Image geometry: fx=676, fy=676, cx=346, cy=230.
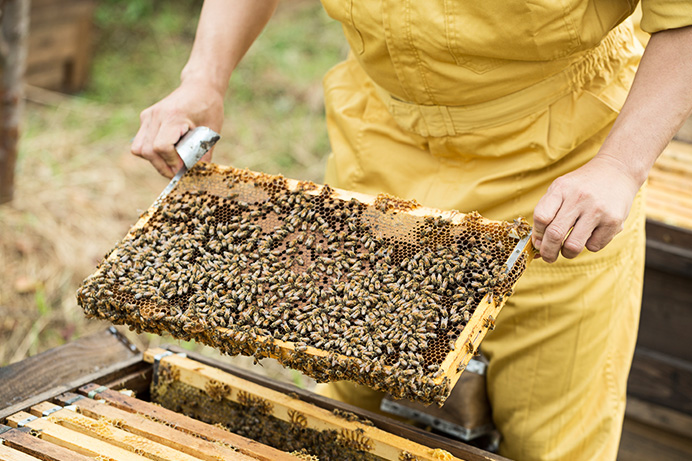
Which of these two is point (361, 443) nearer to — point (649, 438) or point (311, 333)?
point (311, 333)

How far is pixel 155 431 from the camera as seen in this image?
8.05 ft

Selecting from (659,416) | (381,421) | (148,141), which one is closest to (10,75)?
(148,141)

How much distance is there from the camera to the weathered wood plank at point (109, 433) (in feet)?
7.57

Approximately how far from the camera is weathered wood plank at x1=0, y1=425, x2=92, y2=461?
2242 millimetres

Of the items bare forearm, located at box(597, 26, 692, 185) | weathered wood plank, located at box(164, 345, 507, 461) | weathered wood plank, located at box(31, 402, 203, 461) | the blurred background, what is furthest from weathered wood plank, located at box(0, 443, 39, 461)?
the blurred background

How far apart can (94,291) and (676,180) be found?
398cm

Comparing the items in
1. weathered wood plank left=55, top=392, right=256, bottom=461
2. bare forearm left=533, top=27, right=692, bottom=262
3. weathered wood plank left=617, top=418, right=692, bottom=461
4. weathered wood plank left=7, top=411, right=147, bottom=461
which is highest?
bare forearm left=533, top=27, right=692, bottom=262

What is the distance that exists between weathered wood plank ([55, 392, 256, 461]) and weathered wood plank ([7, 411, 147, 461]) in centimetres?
14

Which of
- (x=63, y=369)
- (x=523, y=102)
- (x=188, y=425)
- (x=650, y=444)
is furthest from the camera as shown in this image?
(x=650, y=444)

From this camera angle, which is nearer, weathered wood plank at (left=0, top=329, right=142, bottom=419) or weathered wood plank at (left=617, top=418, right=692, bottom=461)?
weathered wood plank at (left=0, top=329, right=142, bottom=419)

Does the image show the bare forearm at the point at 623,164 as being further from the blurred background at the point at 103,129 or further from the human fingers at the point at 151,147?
the blurred background at the point at 103,129

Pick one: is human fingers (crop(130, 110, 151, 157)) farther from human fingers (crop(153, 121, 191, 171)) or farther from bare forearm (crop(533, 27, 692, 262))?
bare forearm (crop(533, 27, 692, 262))

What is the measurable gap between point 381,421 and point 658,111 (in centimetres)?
152

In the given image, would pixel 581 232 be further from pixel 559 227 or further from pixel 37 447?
pixel 37 447
